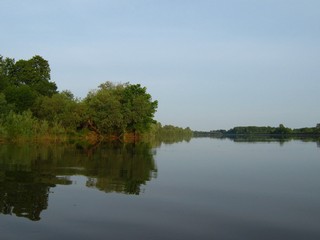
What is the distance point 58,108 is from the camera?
5875cm

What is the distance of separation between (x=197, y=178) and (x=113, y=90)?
63088 millimetres

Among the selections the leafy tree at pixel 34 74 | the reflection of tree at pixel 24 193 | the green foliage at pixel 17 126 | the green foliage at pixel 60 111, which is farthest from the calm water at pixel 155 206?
the leafy tree at pixel 34 74

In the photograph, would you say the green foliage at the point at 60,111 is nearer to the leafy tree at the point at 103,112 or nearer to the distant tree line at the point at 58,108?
the distant tree line at the point at 58,108

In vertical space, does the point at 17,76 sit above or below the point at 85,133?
above

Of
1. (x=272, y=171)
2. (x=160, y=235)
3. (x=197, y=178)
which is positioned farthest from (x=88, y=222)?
(x=272, y=171)

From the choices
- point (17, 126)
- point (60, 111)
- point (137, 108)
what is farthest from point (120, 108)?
point (17, 126)

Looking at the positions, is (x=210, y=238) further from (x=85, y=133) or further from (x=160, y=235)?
(x=85, y=133)

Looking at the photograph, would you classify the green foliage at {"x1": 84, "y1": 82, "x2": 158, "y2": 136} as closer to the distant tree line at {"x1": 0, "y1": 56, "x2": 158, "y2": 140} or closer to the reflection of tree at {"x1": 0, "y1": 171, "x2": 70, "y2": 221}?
the distant tree line at {"x1": 0, "y1": 56, "x2": 158, "y2": 140}

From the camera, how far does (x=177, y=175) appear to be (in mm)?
17141

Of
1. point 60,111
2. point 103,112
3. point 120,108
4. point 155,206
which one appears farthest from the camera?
point 120,108

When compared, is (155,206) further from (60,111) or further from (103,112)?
(103,112)

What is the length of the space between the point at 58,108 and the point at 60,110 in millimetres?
829

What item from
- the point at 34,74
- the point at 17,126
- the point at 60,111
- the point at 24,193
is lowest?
the point at 24,193

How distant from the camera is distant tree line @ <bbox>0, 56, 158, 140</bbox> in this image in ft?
156
